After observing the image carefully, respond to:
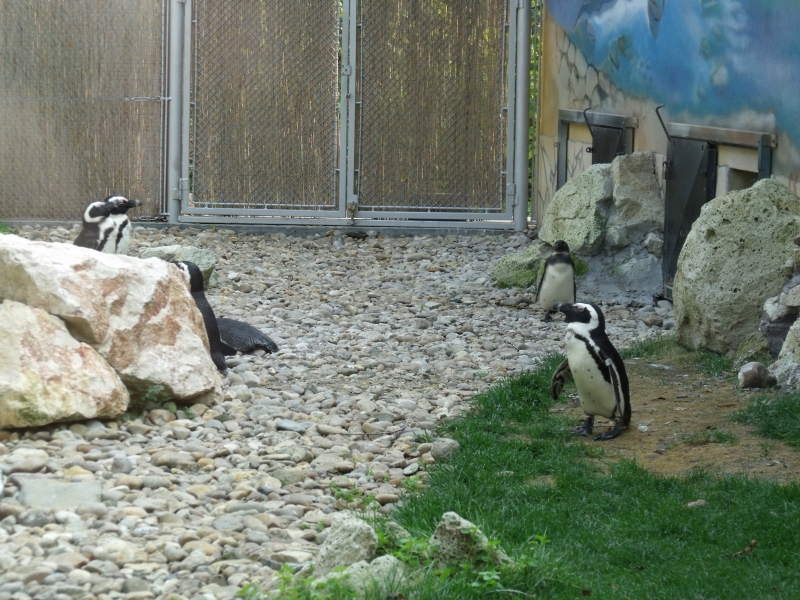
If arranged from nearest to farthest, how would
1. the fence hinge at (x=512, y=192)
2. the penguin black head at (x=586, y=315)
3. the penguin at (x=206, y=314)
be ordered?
the penguin black head at (x=586, y=315) → the penguin at (x=206, y=314) → the fence hinge at (x=512, y=192)

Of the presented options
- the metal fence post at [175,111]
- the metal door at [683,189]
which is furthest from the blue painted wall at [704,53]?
the metal fence post at [175,111]

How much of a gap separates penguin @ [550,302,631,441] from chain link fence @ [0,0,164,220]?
7007mm

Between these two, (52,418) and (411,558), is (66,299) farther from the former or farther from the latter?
(411,558)

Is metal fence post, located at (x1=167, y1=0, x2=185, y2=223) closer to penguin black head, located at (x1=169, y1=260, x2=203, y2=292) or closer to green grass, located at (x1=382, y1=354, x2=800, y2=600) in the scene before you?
penguin black head, located at (x1=169, y1=260, x2=203, y2=292)

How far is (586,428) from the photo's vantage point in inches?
201

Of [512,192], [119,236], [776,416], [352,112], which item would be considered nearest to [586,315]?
[776,416]

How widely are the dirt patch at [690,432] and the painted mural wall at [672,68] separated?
66.0 inches

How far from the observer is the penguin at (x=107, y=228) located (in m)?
8.86

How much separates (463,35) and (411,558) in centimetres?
902

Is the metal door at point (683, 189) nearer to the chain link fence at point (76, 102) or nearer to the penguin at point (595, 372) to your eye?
the penguin at point (595, 372)

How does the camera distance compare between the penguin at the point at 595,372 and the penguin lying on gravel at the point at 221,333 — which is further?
the penguin lying on gravel at the point at 221,333

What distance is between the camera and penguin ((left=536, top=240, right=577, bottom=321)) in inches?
316

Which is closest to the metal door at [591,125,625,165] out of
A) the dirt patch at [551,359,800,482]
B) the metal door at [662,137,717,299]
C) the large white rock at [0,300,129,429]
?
the metal door at [662,137,717,299]

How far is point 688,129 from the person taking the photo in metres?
Result: 8.02
